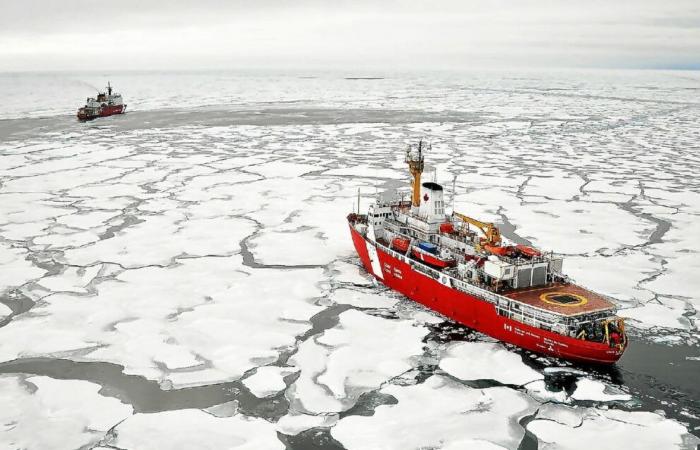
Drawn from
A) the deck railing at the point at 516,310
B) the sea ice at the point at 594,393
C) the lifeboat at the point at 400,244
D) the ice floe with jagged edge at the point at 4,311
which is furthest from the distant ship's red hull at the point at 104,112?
the sea ice at the point at 594,393

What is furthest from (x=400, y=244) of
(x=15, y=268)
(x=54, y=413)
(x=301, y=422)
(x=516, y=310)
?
(x=15, y=268)

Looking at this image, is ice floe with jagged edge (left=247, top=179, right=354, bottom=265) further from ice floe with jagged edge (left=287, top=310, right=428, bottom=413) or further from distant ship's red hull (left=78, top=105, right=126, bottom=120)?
distant ship's red hull (left=78, top=105, right=126, bottom=120)

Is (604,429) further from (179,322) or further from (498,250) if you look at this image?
(179,322)

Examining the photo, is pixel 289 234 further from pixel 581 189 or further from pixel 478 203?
pixel 581 189

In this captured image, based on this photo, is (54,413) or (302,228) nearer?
(54,413)

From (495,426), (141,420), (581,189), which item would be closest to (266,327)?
(141,420)

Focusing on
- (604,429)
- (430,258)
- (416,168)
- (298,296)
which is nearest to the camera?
(604,429)

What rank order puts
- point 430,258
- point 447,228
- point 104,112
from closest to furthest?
point 430,258
point 447,228
point 104,112
